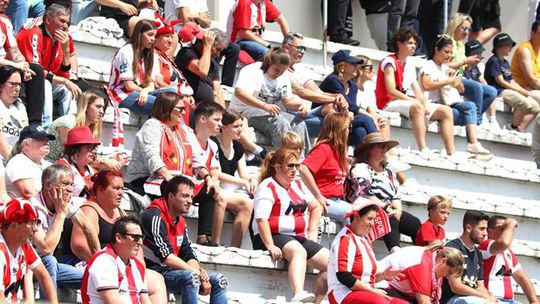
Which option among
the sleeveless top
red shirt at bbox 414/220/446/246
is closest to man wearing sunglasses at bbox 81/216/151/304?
red shirt at bbox 414/220/446/246

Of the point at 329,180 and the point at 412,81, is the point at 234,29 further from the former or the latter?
the point at 329,180

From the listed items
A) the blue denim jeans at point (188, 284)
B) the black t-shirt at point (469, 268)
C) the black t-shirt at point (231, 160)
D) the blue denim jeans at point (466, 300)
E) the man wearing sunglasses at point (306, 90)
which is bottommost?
the blue denim jeans at point (466, 300)

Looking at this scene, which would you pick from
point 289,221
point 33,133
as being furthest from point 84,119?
point 289,221

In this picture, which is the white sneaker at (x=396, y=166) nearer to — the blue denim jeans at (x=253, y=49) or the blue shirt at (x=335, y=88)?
the blue shirt at (x=335, y=88)

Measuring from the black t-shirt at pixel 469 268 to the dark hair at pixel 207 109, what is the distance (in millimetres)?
2057

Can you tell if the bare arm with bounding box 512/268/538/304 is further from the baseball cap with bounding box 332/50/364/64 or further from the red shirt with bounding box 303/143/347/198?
the baseball cap with bounding box 332/50/364/64

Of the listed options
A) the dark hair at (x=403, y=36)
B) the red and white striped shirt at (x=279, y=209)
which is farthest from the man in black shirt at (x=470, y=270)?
the dark hair at (x=403, y=36)

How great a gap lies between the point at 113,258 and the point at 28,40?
2.91 m

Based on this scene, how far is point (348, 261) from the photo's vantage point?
37.1 feet

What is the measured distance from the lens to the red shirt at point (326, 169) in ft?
41.6

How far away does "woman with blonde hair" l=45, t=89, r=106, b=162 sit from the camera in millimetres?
11453

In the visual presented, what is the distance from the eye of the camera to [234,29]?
1482 cm

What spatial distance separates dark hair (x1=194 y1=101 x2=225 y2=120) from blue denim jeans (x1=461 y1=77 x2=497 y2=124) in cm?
403

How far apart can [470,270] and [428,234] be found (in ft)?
1.53
